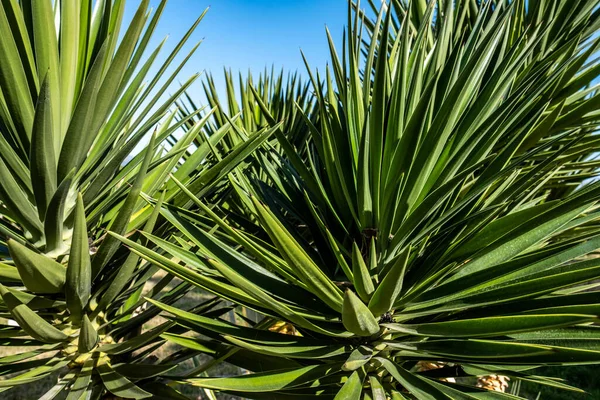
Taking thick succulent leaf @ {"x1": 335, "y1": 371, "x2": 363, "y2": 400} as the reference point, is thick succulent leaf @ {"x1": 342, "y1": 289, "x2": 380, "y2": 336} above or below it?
above

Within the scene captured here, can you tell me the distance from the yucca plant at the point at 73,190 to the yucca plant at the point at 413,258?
0.24 feet

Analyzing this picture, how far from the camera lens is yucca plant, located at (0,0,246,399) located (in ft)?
1.35

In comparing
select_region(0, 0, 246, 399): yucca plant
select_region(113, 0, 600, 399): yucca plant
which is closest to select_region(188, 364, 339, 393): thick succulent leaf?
select_region(113, 0, 600, 399): yucca plant

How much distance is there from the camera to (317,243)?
604mm

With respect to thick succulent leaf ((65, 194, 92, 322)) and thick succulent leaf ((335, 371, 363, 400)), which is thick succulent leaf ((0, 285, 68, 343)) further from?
thick succulent leaf ((335, 371, 363, 400))

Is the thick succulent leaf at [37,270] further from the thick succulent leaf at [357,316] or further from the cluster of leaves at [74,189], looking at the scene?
the thick succulent leaf at [357,316]

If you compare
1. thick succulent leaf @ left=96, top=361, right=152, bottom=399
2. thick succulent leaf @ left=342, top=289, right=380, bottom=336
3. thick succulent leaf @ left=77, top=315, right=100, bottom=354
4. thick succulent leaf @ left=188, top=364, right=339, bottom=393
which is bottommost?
thick succulent leaf @ left=96, top=361, right=152, bottom=399

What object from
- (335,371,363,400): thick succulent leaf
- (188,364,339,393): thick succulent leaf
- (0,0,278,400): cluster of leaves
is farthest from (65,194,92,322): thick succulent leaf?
(335,371,363,400): thick succulent leaf

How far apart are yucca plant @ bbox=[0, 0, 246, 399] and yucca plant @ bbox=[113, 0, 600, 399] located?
72 mm

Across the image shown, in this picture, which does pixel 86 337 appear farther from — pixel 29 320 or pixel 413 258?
pixel 413 258

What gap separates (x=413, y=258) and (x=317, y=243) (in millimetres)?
156

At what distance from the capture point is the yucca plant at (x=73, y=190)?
0.41m

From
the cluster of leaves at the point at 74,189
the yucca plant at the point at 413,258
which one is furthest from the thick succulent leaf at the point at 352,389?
the cluster of leaves at the point at 74,189

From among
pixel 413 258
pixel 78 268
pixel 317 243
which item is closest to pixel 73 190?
pixel 78 268
